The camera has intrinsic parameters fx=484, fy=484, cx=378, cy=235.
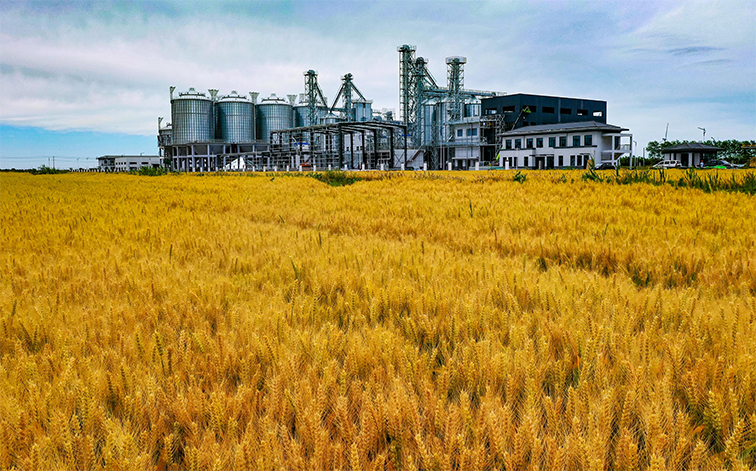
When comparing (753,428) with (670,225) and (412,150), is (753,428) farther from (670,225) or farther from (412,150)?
(412,150)

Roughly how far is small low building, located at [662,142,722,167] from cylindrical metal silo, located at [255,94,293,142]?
53.3 meters

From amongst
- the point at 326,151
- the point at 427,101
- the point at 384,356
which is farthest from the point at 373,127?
the point at 384,356

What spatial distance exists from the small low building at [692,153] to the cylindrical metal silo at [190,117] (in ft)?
207

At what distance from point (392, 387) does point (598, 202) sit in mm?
5947

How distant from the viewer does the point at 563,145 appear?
54719mm

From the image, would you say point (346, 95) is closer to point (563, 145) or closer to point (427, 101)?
point (427, 101)

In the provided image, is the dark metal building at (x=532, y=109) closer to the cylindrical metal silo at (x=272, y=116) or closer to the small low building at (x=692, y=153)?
the small low building at (x=692, y=153)

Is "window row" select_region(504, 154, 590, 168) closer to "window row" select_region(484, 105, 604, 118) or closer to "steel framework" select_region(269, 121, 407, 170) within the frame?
"window row" select_region(484, 105, 604, 118)

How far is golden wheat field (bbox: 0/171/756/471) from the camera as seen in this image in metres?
1.40

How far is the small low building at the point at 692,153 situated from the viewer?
55.5m

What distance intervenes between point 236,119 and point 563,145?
4853 centimetres

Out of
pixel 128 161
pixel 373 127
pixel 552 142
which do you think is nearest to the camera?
pixel 373 127

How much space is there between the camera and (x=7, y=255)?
3.87 m

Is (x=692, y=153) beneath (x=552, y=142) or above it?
beneath
